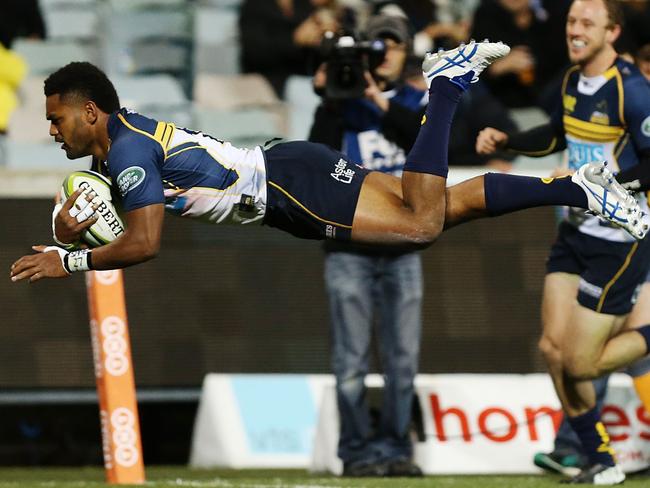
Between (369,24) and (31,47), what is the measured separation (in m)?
4.09

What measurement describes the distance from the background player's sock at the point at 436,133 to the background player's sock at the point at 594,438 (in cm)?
182

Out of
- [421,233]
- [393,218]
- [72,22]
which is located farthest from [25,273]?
[72,22]

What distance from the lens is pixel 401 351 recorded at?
31.3 ft

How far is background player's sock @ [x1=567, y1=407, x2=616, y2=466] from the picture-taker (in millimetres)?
8672

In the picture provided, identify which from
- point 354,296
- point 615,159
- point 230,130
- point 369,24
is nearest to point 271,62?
point 230,130

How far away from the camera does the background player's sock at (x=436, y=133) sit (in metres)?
7.75

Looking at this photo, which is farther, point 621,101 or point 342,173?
point 621,101

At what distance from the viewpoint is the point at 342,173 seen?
795cm

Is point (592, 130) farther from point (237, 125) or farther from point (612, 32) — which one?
point (237, 125)

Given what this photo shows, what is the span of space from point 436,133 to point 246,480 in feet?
8.31

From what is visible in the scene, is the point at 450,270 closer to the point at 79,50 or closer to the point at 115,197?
the point at 115,197

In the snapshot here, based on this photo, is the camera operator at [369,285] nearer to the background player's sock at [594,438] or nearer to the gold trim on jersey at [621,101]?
the background player's sock at [594,438]

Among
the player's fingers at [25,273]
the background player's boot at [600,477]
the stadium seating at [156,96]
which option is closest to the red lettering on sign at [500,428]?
the background player's boot at [600,477]

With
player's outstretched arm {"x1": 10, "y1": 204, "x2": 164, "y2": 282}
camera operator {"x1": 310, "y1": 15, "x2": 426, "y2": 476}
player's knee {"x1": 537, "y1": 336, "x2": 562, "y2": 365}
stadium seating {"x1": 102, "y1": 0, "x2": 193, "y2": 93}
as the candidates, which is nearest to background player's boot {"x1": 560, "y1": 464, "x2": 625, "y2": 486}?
player's knee {"x1": 537, "y1": 336, "x2": 562, "y2": 365}
